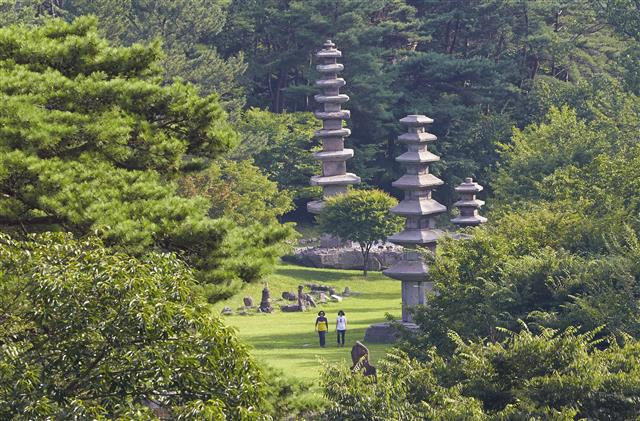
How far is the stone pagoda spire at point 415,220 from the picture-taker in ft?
151

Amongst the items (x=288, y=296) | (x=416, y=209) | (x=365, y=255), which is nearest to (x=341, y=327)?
(x=416, y=209)

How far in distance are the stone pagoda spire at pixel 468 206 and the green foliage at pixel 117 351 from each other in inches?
1318

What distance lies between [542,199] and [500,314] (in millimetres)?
15761

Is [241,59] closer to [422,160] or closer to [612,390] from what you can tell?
[422,160]

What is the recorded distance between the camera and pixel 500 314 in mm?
34281

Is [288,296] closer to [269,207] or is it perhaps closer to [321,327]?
[269,207]

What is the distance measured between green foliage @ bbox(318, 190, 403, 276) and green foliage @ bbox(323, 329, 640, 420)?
36522 mm

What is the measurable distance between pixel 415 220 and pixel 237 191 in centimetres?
1679

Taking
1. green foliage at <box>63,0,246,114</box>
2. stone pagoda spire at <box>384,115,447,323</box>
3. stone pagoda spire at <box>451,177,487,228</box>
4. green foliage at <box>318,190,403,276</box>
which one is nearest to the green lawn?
green foliage at <box>318,190,403,276</box>

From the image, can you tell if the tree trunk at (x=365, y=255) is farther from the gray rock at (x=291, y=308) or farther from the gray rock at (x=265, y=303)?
the gray rock at (x=265, y=303)

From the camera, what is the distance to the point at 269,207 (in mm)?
64812

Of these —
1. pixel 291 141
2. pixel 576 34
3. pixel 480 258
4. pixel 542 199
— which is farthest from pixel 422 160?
pixel 576 34

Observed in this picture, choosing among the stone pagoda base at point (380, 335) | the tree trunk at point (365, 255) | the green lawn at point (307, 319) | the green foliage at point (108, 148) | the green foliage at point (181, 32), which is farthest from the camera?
the green foliage at point (181, 32)

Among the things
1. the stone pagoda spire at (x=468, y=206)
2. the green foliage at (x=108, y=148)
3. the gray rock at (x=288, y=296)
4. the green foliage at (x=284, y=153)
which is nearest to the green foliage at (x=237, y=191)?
the gray rock at (x=288, y=296)
